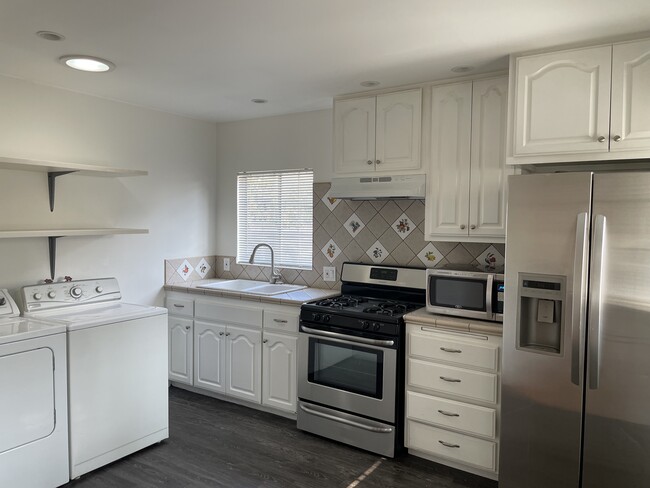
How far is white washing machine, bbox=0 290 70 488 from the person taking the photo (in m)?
2.32

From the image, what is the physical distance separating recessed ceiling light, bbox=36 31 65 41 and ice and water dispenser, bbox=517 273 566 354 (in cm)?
253

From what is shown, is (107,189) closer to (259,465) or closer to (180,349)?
(180,349)

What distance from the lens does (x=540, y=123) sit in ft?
7.98

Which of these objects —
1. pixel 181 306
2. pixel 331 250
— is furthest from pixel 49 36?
pixel 331 250

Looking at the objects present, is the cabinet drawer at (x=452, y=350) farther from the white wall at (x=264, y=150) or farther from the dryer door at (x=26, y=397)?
the dryer door at (x=26, y=397)

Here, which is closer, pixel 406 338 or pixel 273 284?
pixel 406 338

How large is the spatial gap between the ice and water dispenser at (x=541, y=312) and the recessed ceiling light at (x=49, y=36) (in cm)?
253

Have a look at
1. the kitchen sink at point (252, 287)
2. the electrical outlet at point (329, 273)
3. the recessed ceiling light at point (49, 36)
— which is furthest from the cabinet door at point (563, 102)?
the recessed ceiling light at point (49, 36)

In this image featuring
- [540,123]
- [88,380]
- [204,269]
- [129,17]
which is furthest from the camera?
[204,269]

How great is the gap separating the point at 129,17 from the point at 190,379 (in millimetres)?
2754

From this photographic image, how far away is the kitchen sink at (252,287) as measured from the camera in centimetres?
375

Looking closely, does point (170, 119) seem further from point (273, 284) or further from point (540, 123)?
point (540, 123)

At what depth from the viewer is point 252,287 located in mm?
4066

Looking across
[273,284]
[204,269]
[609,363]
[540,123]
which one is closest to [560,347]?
[609,363]
